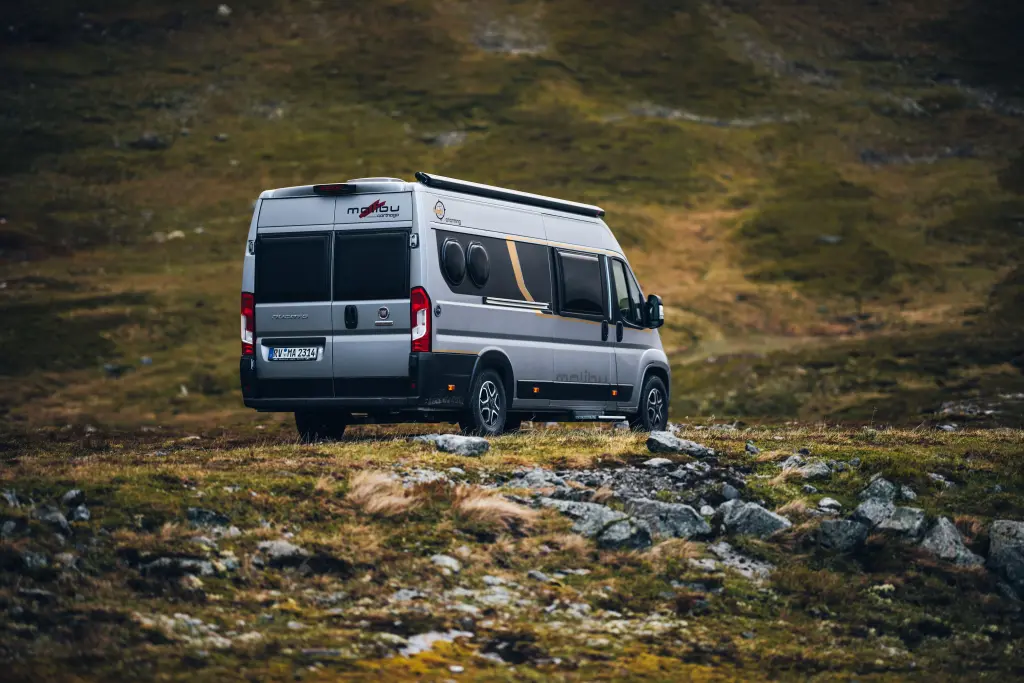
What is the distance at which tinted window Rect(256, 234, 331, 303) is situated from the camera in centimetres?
1602

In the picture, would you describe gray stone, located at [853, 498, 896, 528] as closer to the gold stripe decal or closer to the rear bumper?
the rear bumper

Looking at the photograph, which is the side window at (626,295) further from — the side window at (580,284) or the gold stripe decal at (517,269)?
the gold stripe decal at (517,269)

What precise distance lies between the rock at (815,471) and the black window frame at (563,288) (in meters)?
4.91

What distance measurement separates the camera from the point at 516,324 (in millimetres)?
17312

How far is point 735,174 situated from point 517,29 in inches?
1385

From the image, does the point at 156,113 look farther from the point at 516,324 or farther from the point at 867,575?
the point at 867,575

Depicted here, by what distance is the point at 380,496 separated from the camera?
11.9 m

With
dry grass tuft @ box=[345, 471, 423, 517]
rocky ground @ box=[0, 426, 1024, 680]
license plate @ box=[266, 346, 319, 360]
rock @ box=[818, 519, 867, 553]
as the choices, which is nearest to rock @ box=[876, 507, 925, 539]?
rocky ground @ box=[0, 426, 1024, 680]

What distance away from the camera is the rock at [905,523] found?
494 inches

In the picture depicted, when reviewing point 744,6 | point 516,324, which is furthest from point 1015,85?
point 516,324

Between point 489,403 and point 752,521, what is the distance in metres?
5.14

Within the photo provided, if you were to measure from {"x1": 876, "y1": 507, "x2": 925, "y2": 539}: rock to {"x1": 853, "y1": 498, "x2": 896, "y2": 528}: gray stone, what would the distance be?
55mm

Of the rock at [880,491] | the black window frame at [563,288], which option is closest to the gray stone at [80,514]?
the rock at [880,491]

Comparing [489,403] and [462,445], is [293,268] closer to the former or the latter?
[489,403]
